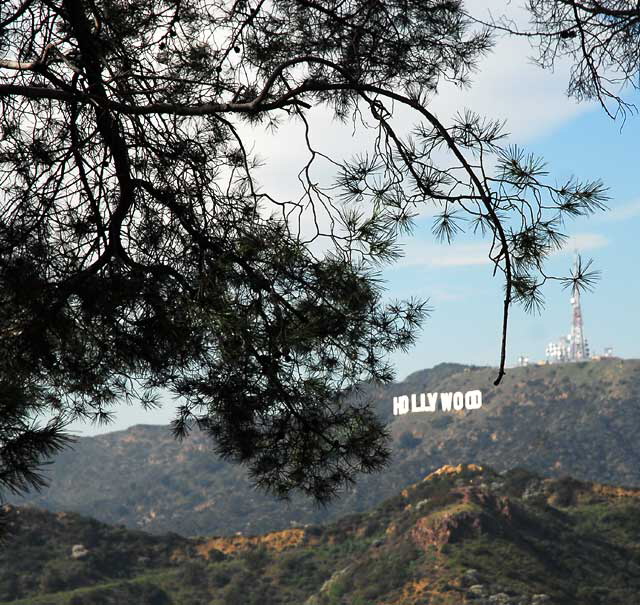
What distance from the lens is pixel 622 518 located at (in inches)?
1339

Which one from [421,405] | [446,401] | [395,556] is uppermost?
[446,401]

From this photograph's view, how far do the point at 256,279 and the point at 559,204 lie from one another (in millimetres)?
1993

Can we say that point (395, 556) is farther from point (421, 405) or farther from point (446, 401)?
point (421, 405)

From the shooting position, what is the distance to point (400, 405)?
10644 cm

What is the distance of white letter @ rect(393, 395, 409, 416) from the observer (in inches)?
4122

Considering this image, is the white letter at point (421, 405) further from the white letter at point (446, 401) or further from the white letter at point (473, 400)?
the white letter at point (473, 400)

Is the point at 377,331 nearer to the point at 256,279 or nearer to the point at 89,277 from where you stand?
the point at 256,279

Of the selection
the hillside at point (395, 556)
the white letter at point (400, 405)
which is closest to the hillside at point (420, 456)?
the white letter at point (400, 405)

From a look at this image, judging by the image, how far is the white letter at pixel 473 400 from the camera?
9581cm

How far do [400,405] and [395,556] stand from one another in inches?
2931

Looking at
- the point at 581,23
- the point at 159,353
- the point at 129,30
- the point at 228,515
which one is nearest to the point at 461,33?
the point at 581,23

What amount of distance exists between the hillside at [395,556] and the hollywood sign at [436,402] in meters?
57.6

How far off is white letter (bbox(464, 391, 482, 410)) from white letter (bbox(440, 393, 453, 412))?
191 cm

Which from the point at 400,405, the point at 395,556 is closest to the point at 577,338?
the point at 400,405
